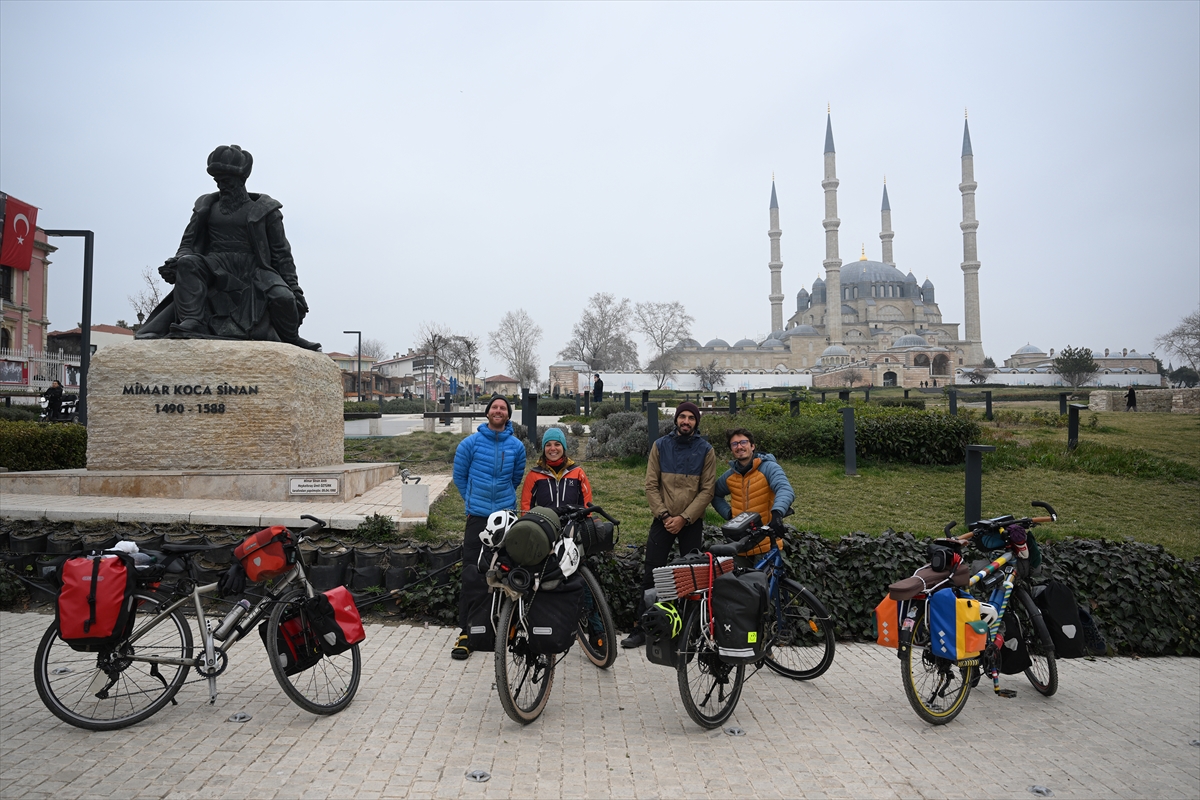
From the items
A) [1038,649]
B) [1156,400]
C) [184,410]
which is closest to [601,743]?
[1038,649]

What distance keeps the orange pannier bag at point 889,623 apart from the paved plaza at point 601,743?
0.42 m

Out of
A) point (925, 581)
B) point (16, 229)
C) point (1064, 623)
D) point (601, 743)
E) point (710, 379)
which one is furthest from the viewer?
point (710, 379)

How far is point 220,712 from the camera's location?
12.3 feet

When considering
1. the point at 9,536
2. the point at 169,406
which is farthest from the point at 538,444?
the point at 9,536

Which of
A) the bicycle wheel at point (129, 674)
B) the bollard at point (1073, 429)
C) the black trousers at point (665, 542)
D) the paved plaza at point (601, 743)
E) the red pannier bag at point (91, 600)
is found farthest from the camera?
the bollard at point (1073, 429)

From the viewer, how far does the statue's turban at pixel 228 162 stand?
8.45 m

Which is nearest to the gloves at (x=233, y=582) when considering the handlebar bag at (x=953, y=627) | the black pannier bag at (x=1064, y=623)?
the handlebar bag at (x=953, y=627)

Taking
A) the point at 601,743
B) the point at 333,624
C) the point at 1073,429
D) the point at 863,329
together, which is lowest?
the point at 601,743

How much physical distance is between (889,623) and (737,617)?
82cm

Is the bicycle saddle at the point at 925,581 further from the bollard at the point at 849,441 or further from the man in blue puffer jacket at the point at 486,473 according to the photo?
the bollard at the point at 849,441

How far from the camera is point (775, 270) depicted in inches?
3666

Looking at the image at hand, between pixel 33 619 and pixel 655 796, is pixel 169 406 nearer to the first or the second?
pixel 33 619

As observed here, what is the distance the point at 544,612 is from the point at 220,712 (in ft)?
5.50

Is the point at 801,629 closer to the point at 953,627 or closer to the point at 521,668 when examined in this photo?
the point at 953,627
